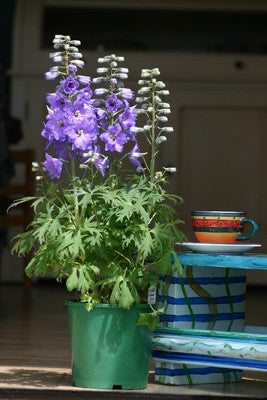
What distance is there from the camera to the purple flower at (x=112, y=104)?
2.78 metres

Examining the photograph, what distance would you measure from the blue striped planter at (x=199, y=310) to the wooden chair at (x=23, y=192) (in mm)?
3799

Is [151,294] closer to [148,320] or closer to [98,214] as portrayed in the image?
[148,320]

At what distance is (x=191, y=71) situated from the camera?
7.10 m

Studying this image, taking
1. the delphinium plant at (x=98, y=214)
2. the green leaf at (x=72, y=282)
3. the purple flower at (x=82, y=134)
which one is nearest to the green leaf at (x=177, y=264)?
the delphinium plant at (x=98, y=214)

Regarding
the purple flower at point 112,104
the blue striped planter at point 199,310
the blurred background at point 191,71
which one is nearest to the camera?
the purple flower at point 112,104

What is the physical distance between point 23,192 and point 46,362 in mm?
3448

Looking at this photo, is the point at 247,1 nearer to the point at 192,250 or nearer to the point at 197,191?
the point at 197,191

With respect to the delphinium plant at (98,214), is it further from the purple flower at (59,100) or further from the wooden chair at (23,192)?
the wooden chair at (23,192)

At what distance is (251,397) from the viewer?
107 inches

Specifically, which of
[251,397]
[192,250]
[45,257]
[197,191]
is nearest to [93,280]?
[45,257]

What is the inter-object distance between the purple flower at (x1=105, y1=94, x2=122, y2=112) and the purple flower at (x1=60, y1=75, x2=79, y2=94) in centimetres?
10

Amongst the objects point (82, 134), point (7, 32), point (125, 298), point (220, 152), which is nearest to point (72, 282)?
point (125, 298)

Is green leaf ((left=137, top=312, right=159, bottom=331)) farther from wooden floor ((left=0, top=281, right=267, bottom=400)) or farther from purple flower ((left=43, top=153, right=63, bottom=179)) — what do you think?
purple flower ((left=43, top=153, right=63, bottom=179))

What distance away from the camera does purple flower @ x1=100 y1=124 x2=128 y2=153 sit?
9.07 feet
